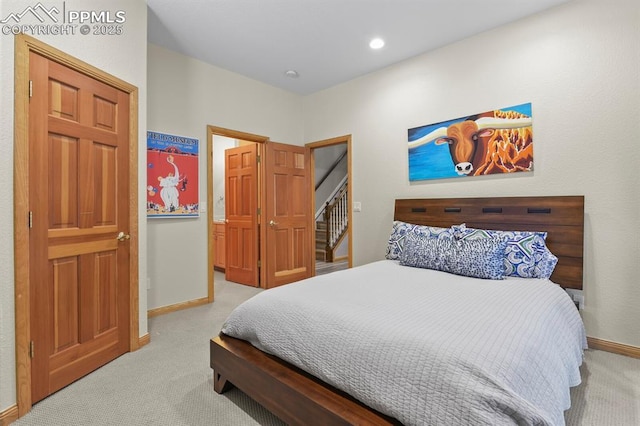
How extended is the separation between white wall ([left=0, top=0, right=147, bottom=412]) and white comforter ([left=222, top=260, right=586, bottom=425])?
1.10 m

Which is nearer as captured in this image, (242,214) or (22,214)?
(22,214)

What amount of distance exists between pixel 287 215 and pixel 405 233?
6.55 ft

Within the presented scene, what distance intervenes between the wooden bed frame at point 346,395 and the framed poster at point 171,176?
1950 millimetres

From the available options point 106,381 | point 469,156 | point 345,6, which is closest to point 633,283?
point 469,156

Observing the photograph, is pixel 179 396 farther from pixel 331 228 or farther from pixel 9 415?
pixel 331 228

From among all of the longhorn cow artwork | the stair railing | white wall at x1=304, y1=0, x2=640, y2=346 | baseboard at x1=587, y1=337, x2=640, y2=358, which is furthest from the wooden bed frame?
the stair railing

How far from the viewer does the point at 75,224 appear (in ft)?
6.65

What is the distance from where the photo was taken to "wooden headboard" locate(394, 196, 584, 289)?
98.3 inches

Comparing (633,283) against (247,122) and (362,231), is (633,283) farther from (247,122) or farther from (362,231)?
(247,122)

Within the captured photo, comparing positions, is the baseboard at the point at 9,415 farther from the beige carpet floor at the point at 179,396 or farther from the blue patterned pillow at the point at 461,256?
the blue patterned pillow at the point at 461,256

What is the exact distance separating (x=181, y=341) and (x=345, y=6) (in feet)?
10.4

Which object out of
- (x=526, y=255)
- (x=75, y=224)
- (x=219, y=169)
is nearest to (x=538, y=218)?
(x=526, y=255)

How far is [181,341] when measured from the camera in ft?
8.67

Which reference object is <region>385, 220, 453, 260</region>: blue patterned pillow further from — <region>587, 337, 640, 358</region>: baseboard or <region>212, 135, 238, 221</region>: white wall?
<region>212, 135, 238, 221</region>: white wall
